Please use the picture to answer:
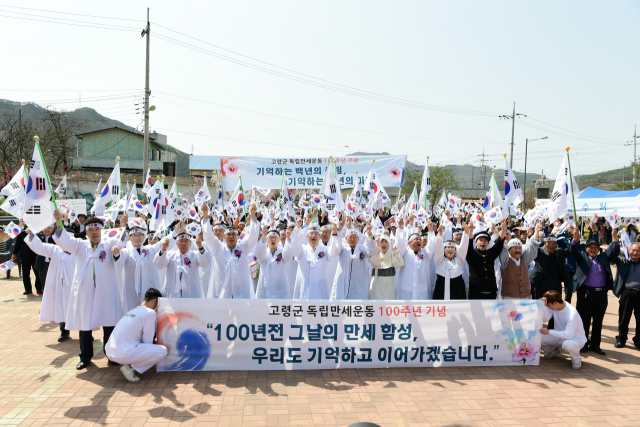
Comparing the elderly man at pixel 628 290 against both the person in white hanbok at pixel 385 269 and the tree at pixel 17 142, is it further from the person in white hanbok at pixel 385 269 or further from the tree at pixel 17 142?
the tree at pixel 17 142

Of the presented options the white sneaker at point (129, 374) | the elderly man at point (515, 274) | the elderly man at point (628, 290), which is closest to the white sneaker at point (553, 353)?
the elderly man at point (515, 274)

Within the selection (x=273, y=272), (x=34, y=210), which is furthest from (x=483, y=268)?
(x=34, y=210)

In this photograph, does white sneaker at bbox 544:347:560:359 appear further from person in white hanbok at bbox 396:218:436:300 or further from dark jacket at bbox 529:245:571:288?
person in white hanbok at bbox 396:218:436:300

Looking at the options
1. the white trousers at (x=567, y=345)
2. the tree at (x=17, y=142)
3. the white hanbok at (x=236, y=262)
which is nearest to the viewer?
the white trousers at (x=567, y=345)

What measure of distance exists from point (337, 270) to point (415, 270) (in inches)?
47.9

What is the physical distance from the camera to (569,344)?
5.44 metres

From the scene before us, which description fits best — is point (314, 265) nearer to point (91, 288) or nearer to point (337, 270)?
point (337, 270)

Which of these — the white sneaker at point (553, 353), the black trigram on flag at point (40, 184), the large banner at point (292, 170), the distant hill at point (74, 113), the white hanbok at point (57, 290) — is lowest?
the white sneaker at point (553, 353)

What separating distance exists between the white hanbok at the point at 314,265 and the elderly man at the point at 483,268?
80.6 inches

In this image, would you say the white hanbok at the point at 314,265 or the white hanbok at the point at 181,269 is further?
the white hanbok at the point at 314,265

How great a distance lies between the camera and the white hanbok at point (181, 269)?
5789 mm

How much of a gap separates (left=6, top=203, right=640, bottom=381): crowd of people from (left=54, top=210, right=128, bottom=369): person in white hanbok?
0.01m

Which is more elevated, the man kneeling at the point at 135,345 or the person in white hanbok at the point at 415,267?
the person in white hanbok at the point at 415,267

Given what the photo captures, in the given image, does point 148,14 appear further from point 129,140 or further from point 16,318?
point 129,140
